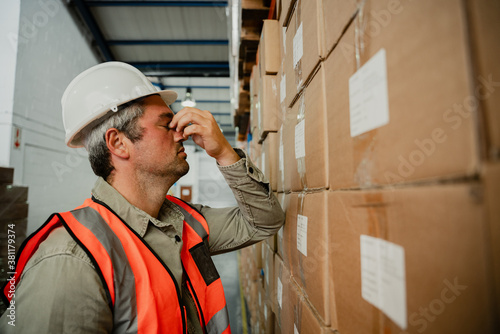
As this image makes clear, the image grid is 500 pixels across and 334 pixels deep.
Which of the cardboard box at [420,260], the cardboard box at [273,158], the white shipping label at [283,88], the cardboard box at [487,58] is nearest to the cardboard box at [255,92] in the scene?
the cardboard box at [273,158]

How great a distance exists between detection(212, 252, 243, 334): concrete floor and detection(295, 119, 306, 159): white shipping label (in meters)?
3.77

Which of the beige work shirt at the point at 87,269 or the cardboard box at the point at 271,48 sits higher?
the cardboard box at the point at 271,48

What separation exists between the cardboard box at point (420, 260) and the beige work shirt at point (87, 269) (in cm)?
83

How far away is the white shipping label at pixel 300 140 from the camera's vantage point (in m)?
1.10

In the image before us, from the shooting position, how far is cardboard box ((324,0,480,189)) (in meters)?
0.36

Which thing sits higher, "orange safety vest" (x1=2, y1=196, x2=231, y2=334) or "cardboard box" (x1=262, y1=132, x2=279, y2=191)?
"cardboard box" (x1=262, y1=132, x2=279, y2=191)

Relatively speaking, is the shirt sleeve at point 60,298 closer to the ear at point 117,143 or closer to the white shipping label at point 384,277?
the ear at point 117,143

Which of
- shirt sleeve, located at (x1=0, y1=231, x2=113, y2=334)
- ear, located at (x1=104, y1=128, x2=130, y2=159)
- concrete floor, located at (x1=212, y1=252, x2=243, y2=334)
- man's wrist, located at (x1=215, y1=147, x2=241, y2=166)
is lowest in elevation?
concrete floor, located at (x1=212, y1=252, x2=243, y2=334)

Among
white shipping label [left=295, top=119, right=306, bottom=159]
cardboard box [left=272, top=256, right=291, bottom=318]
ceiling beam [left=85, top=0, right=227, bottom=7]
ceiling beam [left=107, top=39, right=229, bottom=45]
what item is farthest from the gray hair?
ceiling beam [left=107, top=39, right=229, bottom=45]

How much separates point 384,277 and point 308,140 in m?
0.58

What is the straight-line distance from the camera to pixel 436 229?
0.41 m

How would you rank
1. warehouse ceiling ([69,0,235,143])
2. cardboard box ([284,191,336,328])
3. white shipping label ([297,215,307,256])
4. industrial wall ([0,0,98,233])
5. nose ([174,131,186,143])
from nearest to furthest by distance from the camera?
cardboard box ([284,191,336,328]) < white shipping label ([297,215,307,256]) < nose ([174,131,186,143]) < industrial wall ([0,0,98,233]) < warehouse ceiling ([69,0,235,143])

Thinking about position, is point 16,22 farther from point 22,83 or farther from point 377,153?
point 377,153

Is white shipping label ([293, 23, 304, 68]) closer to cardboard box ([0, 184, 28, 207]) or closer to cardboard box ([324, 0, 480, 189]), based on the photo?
cardboard box ([324, 0, 480, 189])
